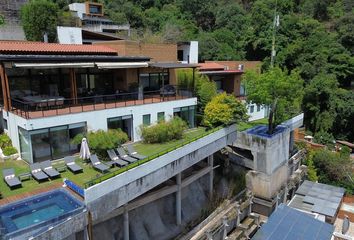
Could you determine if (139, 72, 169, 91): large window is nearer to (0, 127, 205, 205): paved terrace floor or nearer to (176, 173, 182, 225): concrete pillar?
(0, 127, 205, 205): paved terrace floor

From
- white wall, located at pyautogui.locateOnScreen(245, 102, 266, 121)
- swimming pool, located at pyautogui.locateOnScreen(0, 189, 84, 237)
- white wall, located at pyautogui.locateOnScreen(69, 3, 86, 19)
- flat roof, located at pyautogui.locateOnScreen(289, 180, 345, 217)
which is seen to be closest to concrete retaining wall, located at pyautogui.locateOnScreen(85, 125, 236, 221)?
swimming pool, located at pyautogui.locateOnScreen(0, 189, 84, 237)

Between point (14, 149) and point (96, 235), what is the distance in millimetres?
7720

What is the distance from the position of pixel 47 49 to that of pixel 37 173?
1087cm

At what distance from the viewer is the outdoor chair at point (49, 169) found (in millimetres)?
15338

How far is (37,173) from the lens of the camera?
15.4 m

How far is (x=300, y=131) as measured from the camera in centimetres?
3941

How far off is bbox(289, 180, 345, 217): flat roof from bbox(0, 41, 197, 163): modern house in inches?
464

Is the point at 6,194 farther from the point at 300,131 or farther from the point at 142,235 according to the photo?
the point at 300,131

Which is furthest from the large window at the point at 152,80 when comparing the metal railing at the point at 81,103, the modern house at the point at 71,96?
the metal railing at the point at 81,103

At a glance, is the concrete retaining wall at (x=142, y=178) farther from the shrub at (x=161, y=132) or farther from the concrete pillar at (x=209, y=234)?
the concrete pillar at (x=209, y=234)

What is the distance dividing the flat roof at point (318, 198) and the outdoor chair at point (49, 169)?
776 inches

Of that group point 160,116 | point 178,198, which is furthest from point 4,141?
point 178,198

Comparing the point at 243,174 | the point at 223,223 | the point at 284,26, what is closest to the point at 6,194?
the point at 223,223

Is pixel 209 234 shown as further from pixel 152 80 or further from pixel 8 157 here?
pixel 152 80
